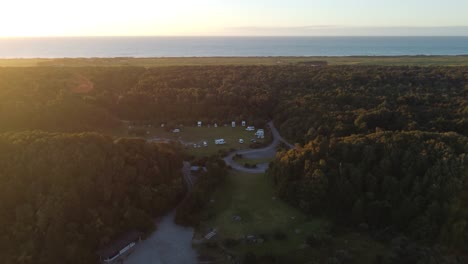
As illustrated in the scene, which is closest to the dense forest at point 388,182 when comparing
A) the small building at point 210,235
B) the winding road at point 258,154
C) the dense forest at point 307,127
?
the dense forest at point 307,127

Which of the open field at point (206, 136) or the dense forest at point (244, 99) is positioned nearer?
the open field at point (206, 136)

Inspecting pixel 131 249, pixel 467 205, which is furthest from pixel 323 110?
pixel 131 249

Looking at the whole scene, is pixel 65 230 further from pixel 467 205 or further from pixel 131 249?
pixel 467 205

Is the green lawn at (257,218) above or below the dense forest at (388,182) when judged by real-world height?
below

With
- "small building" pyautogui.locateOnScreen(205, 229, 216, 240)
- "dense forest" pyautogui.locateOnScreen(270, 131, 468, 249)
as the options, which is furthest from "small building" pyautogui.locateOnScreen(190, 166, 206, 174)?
"small building" pyautogui.locateOnScreen(205, 229, 216, 240)

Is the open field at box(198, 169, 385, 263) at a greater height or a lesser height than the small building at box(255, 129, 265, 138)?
lesser

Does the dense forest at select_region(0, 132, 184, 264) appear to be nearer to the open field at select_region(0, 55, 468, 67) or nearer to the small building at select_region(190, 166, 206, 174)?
the small building at select_region(190, 166, 206, 174)

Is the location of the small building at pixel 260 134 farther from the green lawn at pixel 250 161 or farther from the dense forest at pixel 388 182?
the dense forest at pixel 388 182
